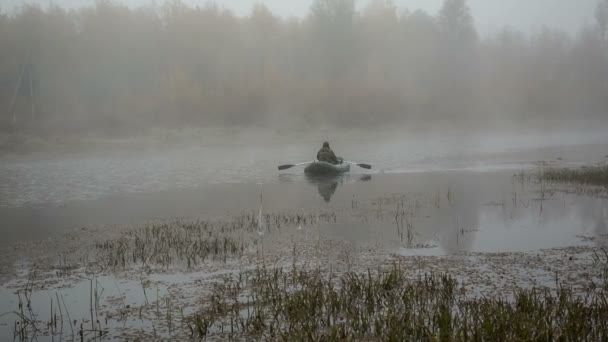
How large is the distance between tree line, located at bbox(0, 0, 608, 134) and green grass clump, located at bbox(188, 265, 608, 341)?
4360cm

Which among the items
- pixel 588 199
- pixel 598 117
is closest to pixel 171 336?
pixel 588 199

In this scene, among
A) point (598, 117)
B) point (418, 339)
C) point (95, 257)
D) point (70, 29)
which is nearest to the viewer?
point (418, 339)

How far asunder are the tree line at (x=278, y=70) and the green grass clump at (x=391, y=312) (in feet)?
143

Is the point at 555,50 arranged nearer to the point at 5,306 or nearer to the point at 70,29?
the point at 70,29

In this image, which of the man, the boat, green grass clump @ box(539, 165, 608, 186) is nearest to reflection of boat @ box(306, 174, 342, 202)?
the boat

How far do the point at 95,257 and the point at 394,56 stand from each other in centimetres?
6628

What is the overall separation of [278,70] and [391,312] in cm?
5965

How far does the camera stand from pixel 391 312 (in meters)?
6.66

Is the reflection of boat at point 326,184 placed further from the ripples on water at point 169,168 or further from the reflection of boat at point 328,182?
the ripples on water at point 169,168

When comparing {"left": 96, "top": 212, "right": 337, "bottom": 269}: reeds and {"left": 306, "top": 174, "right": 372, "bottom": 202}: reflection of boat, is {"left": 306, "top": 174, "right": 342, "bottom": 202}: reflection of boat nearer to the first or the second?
{"left": 306, "top": 174, "right": 372, "bottom": 202}: reflection of boat

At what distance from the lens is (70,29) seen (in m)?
57.6

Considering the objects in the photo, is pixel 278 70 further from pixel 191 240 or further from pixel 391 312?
pixel 391 312

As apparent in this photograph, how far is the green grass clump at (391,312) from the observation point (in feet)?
18.9

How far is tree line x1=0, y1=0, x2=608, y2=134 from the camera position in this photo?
54.0 metres
